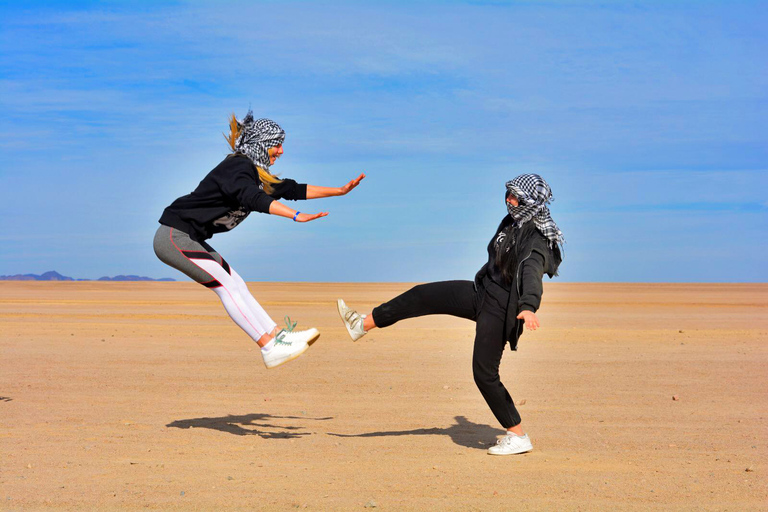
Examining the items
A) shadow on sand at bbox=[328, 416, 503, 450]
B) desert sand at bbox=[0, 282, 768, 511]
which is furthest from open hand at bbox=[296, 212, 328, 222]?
shadow on sand at bbox=[328, 416, 503, 450]

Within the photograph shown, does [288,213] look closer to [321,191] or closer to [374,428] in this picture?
[321,191]

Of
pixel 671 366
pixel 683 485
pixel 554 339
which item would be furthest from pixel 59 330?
pixel 683 485

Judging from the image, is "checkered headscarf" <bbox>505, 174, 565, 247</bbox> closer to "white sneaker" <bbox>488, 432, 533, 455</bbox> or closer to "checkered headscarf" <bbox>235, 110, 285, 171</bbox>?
"white sneaker" <bbox>488, 432, 533, 455</bbox>

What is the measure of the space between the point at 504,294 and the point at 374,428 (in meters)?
2.67

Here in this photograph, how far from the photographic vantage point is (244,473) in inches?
266

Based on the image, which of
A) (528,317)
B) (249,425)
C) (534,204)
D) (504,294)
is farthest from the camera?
(249,425)

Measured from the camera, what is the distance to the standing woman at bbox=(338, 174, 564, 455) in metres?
6.86

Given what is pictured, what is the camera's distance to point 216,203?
24.4 feet

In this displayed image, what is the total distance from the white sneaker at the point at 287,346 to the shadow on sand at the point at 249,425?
4.43 ft

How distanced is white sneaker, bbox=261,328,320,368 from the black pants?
68 centimetres

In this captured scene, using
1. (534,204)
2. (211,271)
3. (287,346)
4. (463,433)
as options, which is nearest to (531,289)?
(534,204)

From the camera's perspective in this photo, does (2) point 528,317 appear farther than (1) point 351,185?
No

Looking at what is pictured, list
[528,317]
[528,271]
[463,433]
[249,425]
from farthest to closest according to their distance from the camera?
[249,425] → [463,433] → [528,271] → [528,317]

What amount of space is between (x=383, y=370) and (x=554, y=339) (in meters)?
7.32
